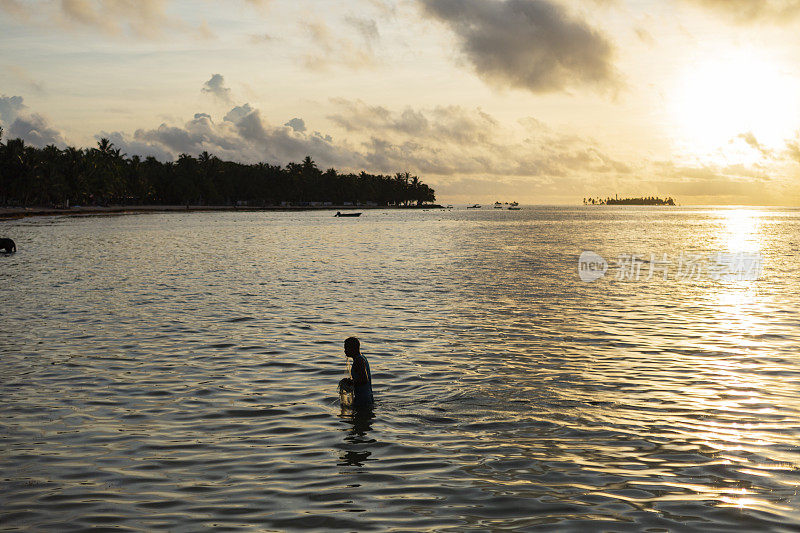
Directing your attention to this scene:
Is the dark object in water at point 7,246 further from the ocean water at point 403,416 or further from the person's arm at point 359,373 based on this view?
the person's arm at point 359,373

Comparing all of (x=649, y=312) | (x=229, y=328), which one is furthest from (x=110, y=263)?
(x=649, y=312)

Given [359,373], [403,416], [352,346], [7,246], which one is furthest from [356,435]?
[7,246]

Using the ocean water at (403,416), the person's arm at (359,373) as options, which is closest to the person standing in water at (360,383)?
the person's arm at (359,373)

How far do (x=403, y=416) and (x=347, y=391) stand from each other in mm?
1170

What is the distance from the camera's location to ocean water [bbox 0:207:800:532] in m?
8.75

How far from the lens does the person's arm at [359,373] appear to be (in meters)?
13.2

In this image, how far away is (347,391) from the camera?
13266mm

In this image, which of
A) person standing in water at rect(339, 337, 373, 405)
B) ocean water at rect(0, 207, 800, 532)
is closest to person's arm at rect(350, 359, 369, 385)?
person standing in water at rect(339, 337, 373, 405)

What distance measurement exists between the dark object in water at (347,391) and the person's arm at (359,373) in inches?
4.5

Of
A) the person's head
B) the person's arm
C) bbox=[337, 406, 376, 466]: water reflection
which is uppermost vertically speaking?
the person's head

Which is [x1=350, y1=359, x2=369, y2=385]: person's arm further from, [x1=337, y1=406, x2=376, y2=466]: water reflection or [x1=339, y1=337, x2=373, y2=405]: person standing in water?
[x1=337, y1=406, x2=376, y2=466]: water reflection

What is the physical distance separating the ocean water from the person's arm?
2.28 feet

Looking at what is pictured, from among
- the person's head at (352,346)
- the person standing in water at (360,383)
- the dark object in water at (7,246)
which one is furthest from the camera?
the dark object in water at (7,246)

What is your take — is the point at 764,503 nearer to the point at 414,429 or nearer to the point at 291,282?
the point at 414,429
